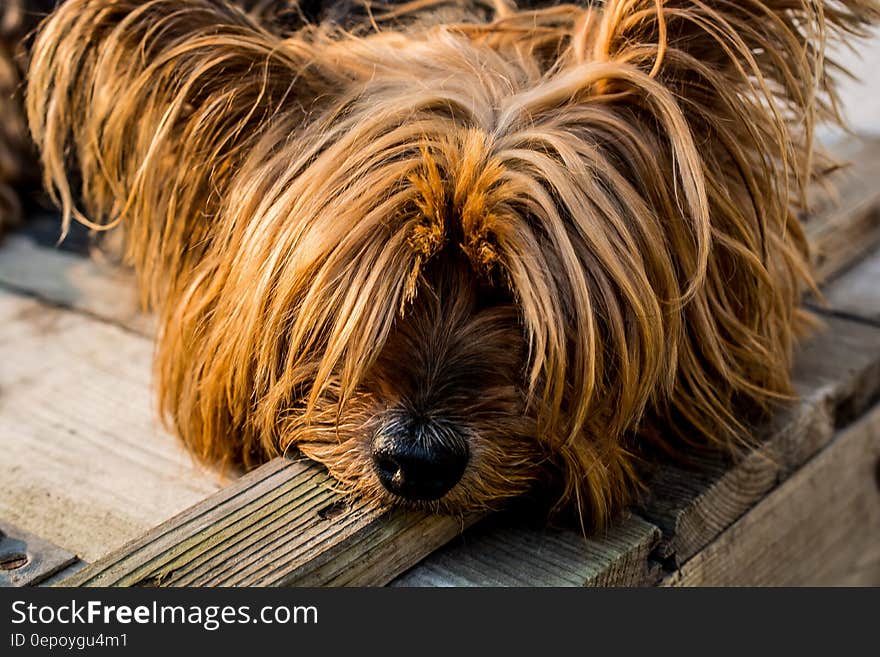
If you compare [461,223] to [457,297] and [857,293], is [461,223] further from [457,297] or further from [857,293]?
[857,293]

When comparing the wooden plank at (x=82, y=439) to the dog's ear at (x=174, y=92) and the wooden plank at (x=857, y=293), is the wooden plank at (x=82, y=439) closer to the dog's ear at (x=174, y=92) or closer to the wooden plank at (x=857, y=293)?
the dog's ear at (x=174, y=92)

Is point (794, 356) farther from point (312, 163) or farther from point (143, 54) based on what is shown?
point (143, 54)

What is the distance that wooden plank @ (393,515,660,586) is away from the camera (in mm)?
1849

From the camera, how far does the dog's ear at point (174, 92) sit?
2.13m

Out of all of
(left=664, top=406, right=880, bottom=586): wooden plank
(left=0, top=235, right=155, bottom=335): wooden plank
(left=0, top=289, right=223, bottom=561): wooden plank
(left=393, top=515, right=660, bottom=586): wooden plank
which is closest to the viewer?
(left=393, top=515, right=660, bottom=586): wooden plank

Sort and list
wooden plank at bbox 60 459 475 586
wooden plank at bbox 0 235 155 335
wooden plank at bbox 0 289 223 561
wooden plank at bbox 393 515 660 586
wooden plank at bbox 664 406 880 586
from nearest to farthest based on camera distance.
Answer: wooden plank at bbox 60 459 475 586, wooden plank at bbox 393 515 660 586, wooden plank at bbox 0 289 223 561, wooden plank at bbox 664 406 880 586, wooden plank at bbox 0 235 155 335

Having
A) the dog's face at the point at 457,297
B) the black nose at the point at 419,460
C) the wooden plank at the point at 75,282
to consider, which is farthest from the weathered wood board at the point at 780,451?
the wooden plank at the point at 75,282

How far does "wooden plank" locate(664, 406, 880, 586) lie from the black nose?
1.46 ft

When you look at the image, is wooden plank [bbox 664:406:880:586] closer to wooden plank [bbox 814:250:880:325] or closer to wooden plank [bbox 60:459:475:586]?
wooden plank [bbox 814:250:880:325]

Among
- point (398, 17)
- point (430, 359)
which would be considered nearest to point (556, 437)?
point (430, 359)

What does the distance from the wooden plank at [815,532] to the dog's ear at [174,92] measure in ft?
3.48

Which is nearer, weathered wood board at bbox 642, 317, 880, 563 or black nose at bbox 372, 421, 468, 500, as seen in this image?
black nose at bbox 372, 421, 468, 500

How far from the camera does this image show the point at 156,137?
84.7 inches

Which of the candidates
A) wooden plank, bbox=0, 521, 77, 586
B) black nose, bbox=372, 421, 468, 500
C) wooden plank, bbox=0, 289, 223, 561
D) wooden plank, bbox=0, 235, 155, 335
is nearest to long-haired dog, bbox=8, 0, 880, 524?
→ black nose, bbox=372, 421, 468, 500
